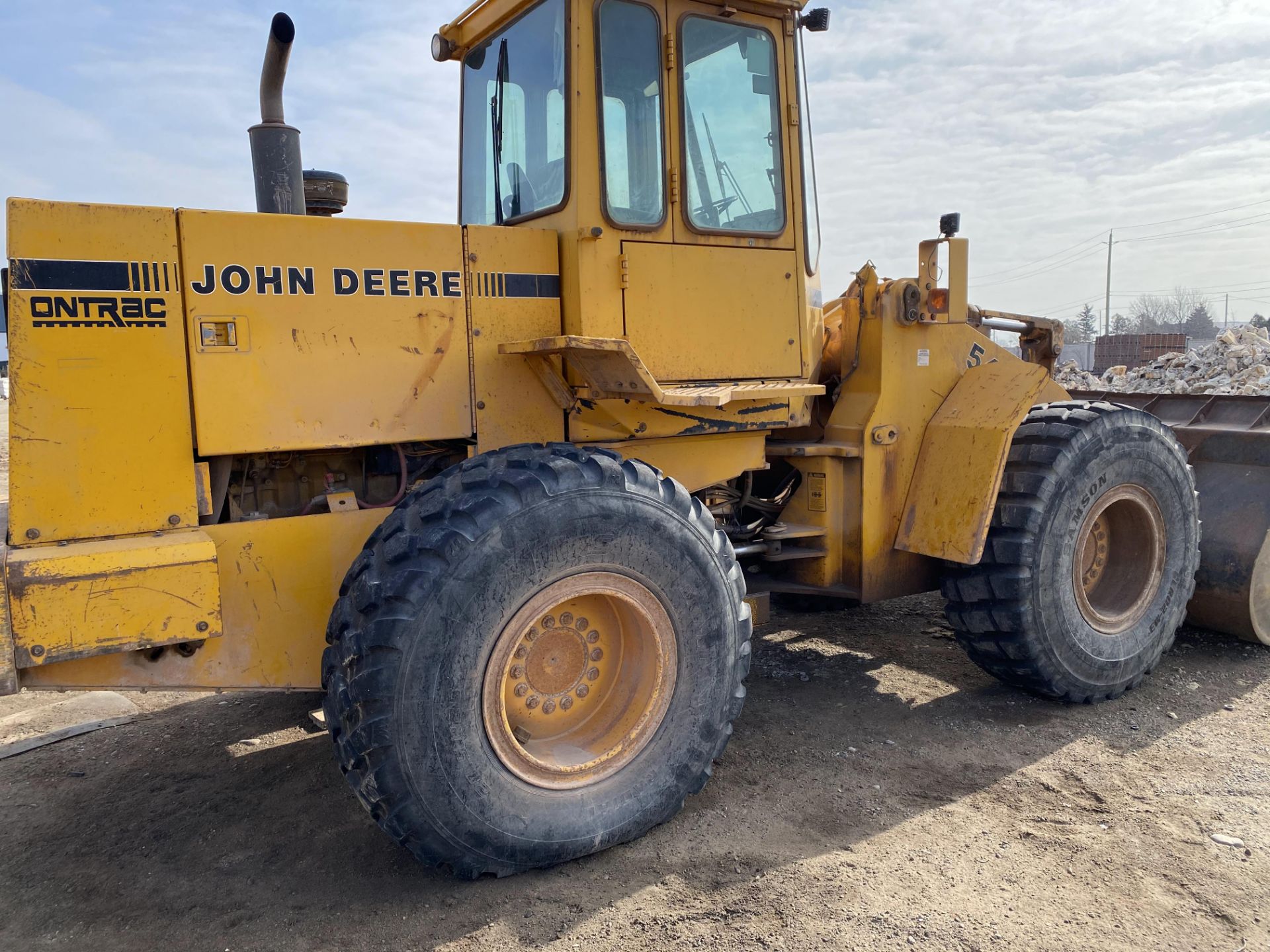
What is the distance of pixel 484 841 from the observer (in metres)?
3.04

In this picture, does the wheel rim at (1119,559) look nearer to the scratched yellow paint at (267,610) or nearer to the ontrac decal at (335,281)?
the ontrac decal at (335,281)

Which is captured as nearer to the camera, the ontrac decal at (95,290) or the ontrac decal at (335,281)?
the ontrac decal at (95,290)

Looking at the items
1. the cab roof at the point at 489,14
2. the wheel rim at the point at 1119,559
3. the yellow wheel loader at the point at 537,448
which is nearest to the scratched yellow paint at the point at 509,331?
the yellow wheel loader at the point at 537,448

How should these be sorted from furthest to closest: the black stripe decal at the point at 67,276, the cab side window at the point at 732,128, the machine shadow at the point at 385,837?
the cab side window at the point at 732,128 → the machine shadow at the point at 385,837 → the black stripe decal at the point at 67,276

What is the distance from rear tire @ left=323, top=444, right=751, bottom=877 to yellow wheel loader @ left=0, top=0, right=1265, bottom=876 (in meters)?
0.01

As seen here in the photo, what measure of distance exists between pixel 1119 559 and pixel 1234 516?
2.74 feet

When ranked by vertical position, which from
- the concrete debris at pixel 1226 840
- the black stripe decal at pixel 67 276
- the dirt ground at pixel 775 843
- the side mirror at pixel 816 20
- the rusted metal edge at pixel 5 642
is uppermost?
the side mirror at pixel 816 20

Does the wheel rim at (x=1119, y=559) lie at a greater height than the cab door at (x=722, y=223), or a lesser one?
lesser

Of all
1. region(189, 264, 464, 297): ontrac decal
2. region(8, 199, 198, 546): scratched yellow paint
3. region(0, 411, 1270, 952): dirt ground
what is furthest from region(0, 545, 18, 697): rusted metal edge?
region(189, 264, 464, 297): ontrac decal

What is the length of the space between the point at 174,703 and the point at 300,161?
304 centimetres

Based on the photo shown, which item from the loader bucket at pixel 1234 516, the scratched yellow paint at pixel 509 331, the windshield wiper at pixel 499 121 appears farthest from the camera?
the loader bucket at pixel 1234 516

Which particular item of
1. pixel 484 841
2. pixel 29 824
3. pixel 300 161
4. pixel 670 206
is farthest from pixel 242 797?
pixel 670 206

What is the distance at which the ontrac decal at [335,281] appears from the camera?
3164 mm

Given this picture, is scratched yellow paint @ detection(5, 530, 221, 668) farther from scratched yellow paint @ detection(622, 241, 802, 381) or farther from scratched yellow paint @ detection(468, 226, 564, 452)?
scratched yellow paint @ detection(622, 241, 802, 381)
